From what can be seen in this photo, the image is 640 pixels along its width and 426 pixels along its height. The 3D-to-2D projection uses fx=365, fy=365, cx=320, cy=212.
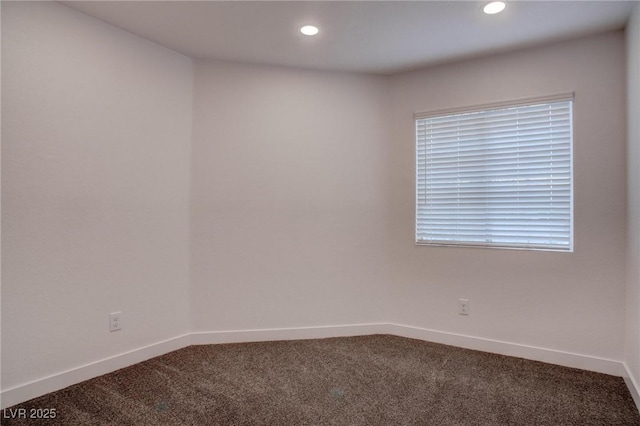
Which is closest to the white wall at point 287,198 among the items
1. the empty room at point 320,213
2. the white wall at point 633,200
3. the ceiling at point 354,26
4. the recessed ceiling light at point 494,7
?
the empty room at point 320,213

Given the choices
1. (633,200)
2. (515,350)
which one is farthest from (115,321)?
(633,200)

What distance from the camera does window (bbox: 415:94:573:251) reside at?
2.82m

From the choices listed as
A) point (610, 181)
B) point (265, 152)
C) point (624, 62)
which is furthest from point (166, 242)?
point (624, 62)

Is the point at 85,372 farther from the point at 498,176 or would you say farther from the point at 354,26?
the point at 498,176

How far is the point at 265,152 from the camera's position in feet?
10.9

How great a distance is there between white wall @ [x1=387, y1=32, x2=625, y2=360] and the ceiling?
207 mm

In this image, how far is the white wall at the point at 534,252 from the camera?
2635 mm

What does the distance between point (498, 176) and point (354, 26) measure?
1673mm

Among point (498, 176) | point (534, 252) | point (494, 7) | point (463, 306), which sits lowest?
point (463, 306)

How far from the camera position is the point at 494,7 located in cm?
232

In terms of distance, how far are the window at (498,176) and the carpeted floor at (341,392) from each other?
101 centimetres

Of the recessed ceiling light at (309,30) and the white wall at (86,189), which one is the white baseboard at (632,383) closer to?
the recessed ceiling light at (309,30)

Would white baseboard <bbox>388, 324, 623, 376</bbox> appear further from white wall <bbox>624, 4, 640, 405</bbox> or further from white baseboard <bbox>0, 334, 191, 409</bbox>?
Answer: white baseboard <bbox>0, 334, 191, 409</bbox>

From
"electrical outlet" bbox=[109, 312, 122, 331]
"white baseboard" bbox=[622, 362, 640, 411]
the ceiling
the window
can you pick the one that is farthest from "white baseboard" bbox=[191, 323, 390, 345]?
the ceiling
